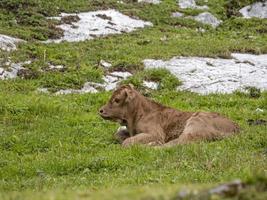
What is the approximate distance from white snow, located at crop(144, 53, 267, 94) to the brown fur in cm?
693

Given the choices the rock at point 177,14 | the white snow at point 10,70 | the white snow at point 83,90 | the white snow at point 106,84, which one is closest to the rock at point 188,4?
the rock at point 177,14

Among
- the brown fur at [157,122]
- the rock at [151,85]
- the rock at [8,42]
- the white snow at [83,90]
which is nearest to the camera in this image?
the brown fur at [157,122]

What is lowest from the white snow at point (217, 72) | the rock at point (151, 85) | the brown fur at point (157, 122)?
the rock at point (151, 85)

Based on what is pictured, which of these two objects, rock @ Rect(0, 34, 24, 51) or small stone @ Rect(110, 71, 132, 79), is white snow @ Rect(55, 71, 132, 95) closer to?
small stone @ Rect(110, 71, 132, 79)

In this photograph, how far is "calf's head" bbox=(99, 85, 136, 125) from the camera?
17516 mm

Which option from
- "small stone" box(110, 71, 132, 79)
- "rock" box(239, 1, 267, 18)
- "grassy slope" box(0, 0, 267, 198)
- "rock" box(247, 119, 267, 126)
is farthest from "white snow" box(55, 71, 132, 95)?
"rock" box(239, 1, 267, 18)

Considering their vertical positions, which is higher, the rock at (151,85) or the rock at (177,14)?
the rock at (151,85)

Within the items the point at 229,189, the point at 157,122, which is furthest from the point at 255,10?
the point at 229,189

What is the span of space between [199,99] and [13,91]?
6.51 m

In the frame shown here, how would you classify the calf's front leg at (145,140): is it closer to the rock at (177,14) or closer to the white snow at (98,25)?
the white snow at (98,25)

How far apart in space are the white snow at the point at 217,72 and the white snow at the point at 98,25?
23.4 feet

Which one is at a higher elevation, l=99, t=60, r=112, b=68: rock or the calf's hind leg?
the calf's hind leg

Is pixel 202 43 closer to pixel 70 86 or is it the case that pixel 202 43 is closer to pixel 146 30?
pixel 146 30

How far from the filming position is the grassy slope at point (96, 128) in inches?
464
